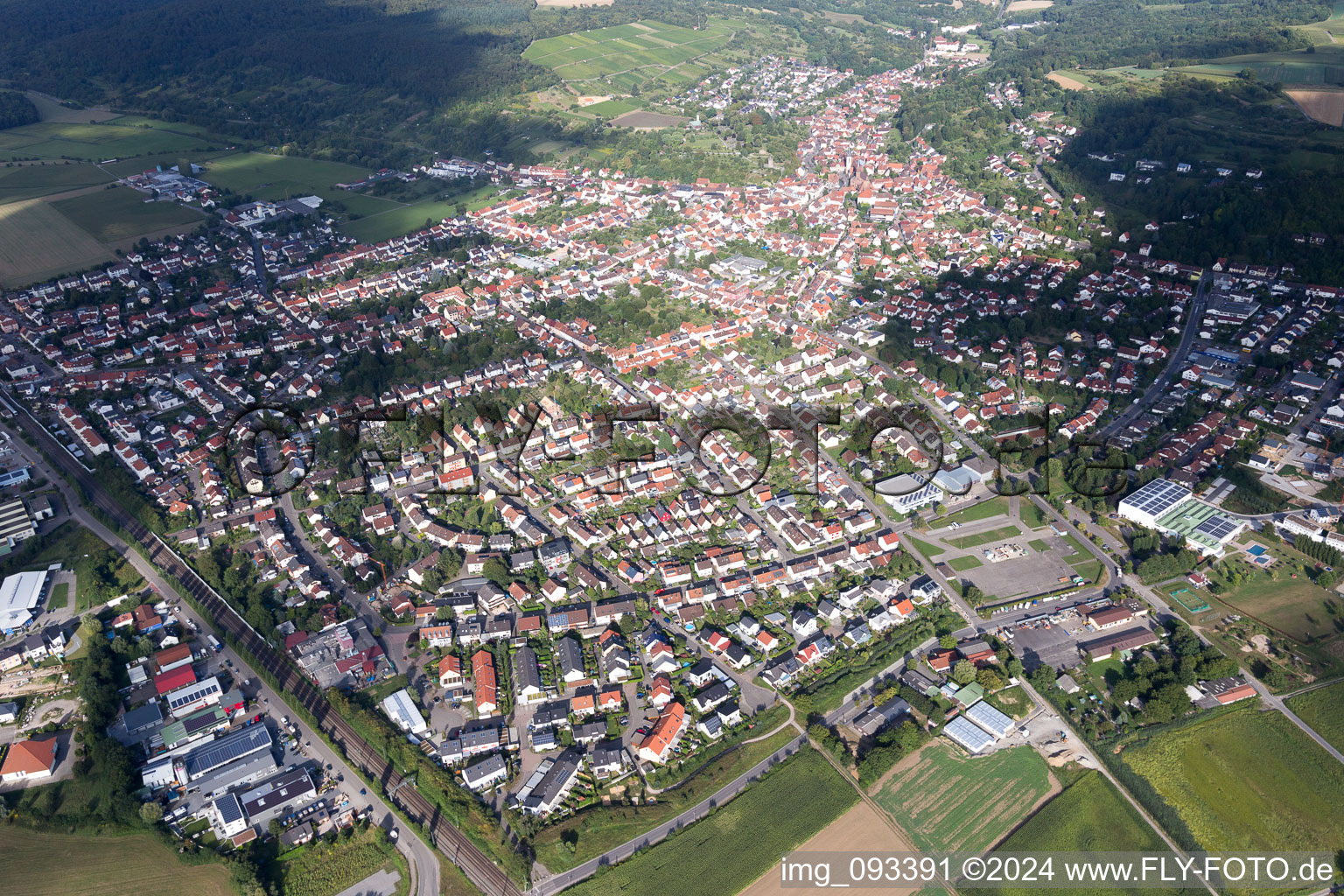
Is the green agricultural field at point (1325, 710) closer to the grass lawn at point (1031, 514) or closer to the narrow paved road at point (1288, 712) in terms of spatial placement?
the narrow paved road at point (1288, 712)

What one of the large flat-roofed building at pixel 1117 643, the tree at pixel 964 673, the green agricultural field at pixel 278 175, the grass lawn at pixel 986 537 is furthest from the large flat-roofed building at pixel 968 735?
the green agricultural field at pixel 278 175

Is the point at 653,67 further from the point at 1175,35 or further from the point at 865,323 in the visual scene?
the point at 865,323

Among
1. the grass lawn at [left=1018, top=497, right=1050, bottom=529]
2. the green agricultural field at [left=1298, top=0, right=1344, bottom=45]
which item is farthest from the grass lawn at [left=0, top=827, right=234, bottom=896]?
the green agricultural field at [left=1298, top=0, right=1344, bottom=45]

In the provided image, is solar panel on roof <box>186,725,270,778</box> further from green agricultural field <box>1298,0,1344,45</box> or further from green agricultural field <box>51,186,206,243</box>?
green agricultural field <box>1298,0,1344,45</box>

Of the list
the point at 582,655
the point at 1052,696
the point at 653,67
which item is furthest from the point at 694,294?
the point at 653,67

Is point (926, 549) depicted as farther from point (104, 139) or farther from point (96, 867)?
point (104, 139)

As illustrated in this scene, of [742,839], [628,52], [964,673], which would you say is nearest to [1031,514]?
[964,673]

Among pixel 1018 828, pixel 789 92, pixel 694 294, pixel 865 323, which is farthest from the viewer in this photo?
pixel 789 92
